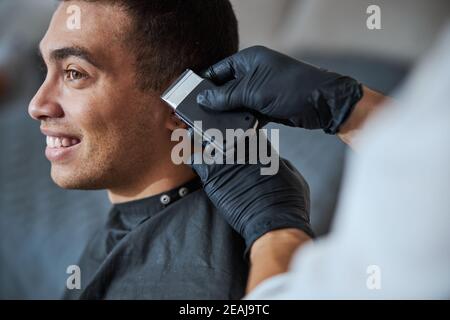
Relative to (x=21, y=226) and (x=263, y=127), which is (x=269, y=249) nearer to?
(x=263, y=127)

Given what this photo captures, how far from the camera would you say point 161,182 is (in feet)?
3.26

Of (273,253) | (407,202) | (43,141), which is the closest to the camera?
(407,202)

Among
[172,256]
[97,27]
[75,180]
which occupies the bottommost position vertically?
[172,256]

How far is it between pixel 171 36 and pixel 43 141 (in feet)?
2.37

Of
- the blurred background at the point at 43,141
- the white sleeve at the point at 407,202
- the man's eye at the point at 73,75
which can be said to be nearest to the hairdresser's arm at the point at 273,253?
the white sleeve at the point at 407,202

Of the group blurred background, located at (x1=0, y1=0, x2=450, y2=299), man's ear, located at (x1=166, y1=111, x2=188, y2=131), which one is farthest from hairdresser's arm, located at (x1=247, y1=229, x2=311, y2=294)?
blurred background, located at (x1=0, y1=0, x2=450, y2=299)

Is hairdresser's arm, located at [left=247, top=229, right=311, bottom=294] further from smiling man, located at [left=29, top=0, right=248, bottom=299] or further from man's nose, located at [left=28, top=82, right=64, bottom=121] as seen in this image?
man's nose, located at [left=28, top=82, right=64, bottom=121]

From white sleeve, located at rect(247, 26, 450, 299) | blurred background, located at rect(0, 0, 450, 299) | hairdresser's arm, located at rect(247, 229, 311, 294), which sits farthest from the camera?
blurred background, located at rect(0, 0, 450, 299)

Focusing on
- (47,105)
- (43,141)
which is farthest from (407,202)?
(43,141)

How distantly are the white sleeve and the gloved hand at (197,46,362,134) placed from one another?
14 cm

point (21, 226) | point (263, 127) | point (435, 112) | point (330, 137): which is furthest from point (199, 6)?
point (21, 226)

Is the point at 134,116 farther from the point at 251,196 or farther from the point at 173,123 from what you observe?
the point at 251,196

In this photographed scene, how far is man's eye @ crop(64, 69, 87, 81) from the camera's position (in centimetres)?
93

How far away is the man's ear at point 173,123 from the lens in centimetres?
96
